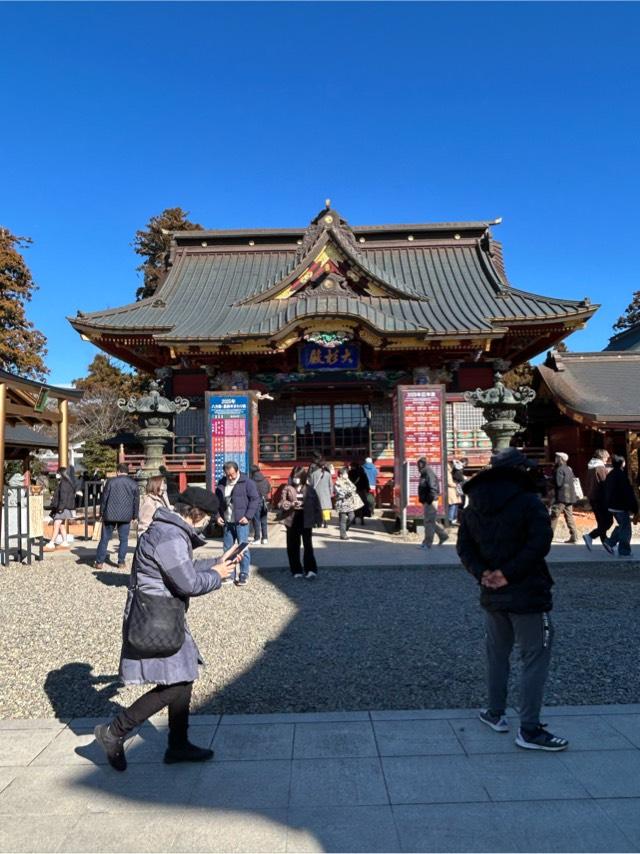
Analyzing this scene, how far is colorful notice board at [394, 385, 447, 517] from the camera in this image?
1308 centimetres

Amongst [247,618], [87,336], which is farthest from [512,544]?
[87,336]

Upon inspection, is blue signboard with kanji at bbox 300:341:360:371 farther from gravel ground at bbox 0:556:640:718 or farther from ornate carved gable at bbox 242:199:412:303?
gravel ground at bbox 0:556:640:718

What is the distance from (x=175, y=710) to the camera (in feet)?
10.9

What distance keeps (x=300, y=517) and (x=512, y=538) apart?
17.0 ft

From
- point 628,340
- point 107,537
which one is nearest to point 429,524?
point 107,537

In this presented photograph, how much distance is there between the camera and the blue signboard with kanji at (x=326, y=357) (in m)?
17.9

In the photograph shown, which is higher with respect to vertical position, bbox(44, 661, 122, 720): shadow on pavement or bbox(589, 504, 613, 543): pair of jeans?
bbox(589, 504, 613, 543): pair of jeans

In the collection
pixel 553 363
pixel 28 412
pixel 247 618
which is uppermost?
pixel 553 363

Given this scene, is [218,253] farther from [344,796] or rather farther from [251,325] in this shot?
[344,796]

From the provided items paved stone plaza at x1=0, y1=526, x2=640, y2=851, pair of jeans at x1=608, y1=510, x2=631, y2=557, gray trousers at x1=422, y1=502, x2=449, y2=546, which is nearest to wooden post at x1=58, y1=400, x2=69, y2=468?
paved stone plaza at x1=0, y1=526, x2=640, y2=851

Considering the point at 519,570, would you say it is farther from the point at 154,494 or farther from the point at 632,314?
the point at 632,314

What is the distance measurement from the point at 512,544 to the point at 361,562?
6330 mm

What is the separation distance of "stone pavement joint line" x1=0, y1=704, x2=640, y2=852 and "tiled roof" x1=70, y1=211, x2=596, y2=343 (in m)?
13.3

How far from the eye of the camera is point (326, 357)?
1788cm
